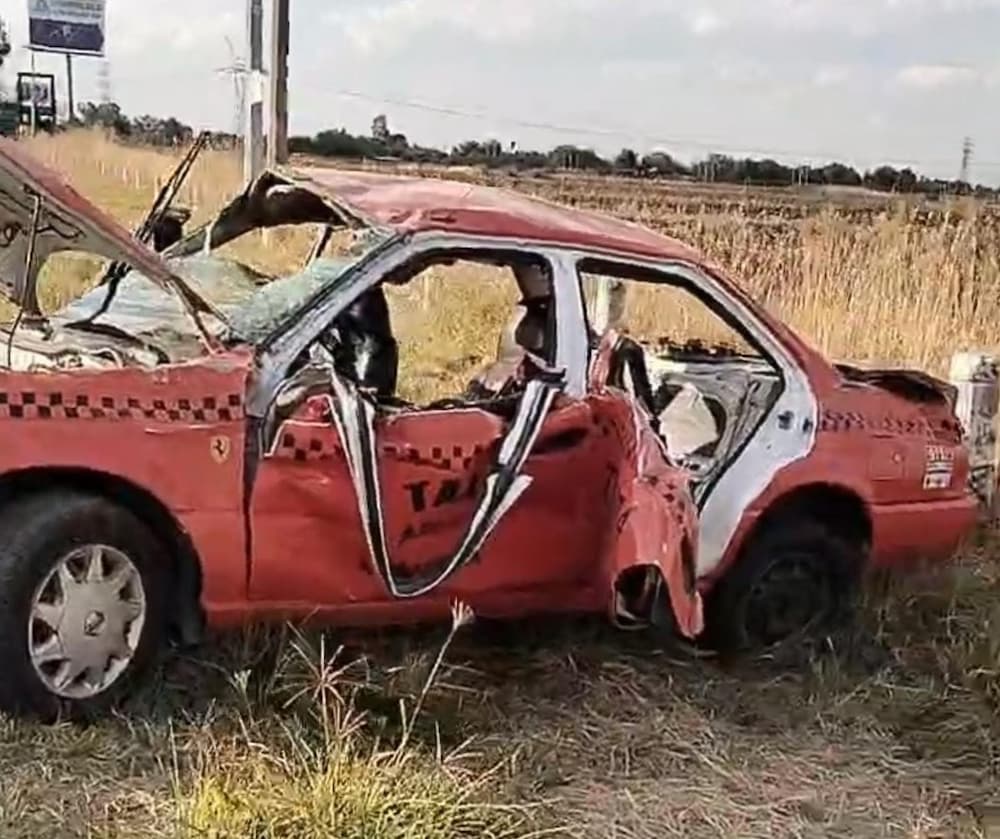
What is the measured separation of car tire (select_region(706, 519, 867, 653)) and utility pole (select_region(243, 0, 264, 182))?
20.0ft

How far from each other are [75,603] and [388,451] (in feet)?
3.32

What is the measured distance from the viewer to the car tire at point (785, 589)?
18.9 feet

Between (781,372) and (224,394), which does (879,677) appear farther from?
(224,394)

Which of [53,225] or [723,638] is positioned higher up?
[53,225]

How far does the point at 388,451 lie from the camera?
5000 millimetres

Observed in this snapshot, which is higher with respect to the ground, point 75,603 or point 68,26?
point 68,26

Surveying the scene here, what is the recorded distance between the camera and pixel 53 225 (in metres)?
5.11

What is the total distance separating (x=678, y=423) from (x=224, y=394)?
7.52ft

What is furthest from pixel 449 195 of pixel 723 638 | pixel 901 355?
pixel 901 355

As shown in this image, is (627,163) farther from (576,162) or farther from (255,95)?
(255,95)

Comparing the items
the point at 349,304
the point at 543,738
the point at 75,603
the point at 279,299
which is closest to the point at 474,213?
the point at 349,304

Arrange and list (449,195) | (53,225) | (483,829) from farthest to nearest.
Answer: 1. (449,195)
2. (53,225)
3. (483,829)

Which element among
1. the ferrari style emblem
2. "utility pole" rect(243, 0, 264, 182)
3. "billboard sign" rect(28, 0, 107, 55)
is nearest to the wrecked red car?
the ferrari style emblem

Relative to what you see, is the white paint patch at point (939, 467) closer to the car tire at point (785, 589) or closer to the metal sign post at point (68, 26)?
the car tire at point (785, 589)
